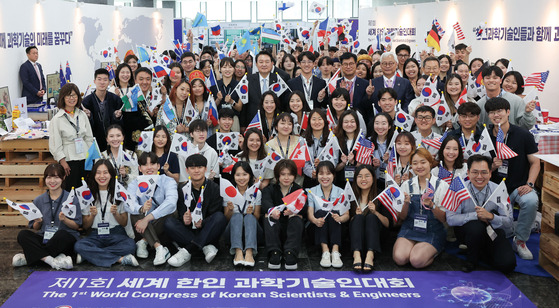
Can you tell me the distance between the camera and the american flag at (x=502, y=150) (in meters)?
5.20

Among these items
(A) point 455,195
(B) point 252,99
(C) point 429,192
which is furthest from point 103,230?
(A) point 455,195

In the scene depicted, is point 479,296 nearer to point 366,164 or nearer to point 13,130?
point 366,164

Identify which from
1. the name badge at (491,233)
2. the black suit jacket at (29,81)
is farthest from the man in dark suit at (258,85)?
the black suit jacket at (29,81)

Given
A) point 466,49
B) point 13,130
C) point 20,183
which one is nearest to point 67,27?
point 13,130

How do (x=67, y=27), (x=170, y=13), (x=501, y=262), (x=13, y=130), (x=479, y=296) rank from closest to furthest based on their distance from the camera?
1. (x=479, y=296)
2. (x=501, y=262)
3. (x=13, y=130)
4. (x=67, y=27)
5. (x=170, y=13)

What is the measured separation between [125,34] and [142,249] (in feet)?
39.4

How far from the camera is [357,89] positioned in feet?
22.7

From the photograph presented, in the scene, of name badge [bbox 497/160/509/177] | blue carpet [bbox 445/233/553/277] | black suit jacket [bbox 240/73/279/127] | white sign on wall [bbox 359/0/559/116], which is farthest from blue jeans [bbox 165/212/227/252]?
white sign on wall [bbox 359/0/559/116]

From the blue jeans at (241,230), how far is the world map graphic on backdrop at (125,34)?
735 centimetres

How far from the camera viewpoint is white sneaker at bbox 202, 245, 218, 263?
4.98 meters

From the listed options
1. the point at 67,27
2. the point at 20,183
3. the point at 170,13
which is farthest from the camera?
the point at 170,13

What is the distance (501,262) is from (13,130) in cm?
543

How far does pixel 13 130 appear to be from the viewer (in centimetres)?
671

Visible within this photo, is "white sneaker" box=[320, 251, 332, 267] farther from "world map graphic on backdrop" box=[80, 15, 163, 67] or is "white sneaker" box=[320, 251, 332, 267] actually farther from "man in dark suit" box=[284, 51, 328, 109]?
"world map graphic on backdrop" box=[80, 15, 163, 67]
